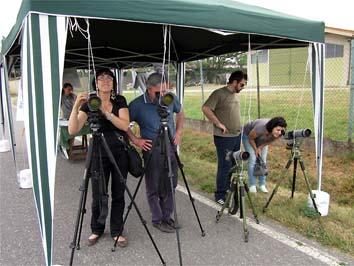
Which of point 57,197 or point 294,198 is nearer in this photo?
point 294,198

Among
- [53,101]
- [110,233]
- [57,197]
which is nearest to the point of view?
[53,101]

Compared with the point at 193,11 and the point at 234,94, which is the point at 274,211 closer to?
the point at 234,94

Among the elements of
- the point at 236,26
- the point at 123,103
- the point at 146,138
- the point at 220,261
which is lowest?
the point at 220,261

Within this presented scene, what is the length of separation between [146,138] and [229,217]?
1.48 metres

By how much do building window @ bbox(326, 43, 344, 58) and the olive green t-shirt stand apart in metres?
17.6

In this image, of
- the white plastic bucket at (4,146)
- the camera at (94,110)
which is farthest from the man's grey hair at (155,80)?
the white plastic bucket at (4,146)

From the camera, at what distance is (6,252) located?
3676 millimetres

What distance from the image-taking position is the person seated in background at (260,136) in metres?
4.64

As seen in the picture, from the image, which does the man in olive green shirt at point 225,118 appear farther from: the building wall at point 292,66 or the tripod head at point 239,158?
the building wall at point 292,66

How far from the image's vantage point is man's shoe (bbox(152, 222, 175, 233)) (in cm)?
411

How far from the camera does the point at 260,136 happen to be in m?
5.06

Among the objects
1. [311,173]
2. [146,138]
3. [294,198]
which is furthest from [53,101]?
[311,173]

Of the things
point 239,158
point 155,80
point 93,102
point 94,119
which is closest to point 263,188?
point 239,158

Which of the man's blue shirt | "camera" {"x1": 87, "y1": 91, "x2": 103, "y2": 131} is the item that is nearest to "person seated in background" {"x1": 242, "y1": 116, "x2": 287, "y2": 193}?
the man's blue shirt
